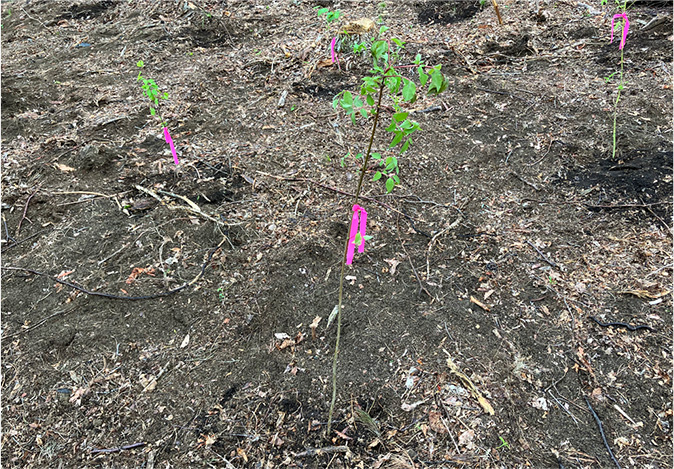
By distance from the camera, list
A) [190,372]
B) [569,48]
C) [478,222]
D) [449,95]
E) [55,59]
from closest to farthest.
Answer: [190,372]
[478,222]
[449,95]
[569,48]
[55,59]

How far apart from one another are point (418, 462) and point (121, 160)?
324 centimetres

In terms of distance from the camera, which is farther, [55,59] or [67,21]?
[67,21]

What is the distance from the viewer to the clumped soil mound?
1.80m

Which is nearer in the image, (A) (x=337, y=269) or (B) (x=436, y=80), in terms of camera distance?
(B) (x=436, y=80)

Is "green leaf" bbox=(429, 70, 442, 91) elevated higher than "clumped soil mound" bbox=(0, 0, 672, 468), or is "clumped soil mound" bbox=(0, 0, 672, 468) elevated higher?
"green leaf" bbox=(429, 70, 442, 91)

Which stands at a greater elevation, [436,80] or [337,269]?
[436,80]

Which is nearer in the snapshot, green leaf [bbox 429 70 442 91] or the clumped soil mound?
green leaf [bbox 429 70 442 91]

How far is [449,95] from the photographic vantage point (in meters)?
3.92

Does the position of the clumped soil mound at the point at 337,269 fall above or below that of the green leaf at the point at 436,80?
below

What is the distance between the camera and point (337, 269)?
2445mm

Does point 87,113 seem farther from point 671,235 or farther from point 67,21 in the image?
point 671,235

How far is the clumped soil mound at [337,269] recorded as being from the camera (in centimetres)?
180

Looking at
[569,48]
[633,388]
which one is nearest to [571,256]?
[633,388]

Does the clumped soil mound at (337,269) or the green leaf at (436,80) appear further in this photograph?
the clumped soil mound at (337,269)
